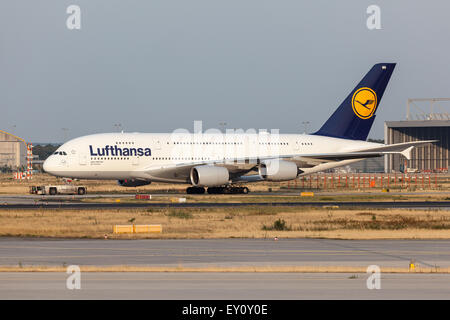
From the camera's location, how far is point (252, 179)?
216 ft

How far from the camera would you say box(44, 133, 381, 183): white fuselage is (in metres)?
60.0

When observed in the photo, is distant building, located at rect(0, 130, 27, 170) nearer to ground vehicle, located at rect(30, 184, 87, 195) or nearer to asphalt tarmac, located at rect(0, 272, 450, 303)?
ground vehicle, located at rect(30, 184, 87, 195)

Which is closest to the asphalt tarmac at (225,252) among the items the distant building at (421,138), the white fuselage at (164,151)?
the white fuselage at (164,151)

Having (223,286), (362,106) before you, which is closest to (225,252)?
(223,286)

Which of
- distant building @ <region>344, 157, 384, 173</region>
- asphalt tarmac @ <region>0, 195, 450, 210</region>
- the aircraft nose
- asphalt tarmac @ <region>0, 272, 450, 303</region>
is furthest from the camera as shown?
distant building @ <region>344, 157, 384, 173</region>

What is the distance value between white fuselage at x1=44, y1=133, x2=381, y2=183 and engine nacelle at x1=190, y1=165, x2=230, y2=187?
1765mm

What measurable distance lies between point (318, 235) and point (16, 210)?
20713 mm

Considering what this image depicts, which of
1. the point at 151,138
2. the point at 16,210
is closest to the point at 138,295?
the point at 16,210

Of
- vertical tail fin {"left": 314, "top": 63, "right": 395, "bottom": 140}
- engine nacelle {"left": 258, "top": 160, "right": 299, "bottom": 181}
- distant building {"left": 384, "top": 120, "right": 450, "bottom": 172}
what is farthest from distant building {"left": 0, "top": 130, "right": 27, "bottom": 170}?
engine nacelle {"left": 258, "top": 160, "right": 299, "bottom": 181}

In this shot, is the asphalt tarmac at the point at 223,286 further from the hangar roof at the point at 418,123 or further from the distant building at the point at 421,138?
the distant building at the point at 421,138

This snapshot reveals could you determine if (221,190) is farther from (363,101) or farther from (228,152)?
(363,101)

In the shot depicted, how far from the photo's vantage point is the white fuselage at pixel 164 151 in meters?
60.0

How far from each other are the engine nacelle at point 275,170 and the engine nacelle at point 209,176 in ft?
10.5

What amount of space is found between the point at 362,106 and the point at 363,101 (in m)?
0.49
